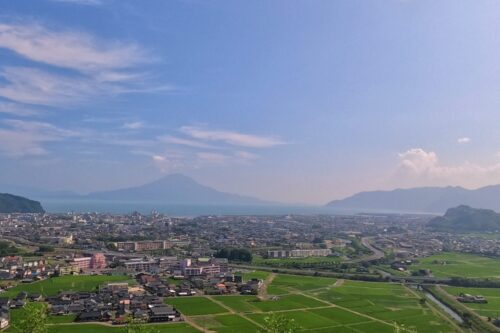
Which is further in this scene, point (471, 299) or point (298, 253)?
point (298, 253)

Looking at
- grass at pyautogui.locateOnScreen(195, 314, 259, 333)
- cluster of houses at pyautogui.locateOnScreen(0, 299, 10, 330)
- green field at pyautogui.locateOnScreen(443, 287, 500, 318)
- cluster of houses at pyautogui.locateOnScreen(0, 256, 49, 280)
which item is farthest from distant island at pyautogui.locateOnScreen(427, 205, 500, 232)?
cluster of houses at pyautogui.locateOnScreen(0, 299, 10, 330)

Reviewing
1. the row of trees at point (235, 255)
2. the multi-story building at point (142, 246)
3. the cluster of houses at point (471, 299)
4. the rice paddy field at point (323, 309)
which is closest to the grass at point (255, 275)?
the rice paddy field at point (323, 309)

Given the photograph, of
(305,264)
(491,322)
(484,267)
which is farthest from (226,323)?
(484,267)

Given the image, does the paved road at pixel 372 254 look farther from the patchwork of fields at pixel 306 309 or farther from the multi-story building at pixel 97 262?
the multi-story building at pixel 97 262

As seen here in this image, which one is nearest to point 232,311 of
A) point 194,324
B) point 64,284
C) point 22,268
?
point 194,324

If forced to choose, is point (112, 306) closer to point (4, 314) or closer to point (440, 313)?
point (4, 314)

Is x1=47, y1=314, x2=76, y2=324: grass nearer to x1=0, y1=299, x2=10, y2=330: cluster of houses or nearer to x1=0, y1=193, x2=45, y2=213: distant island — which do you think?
x1=0, y1=299, x2=10, y2=330: cluster of houses
